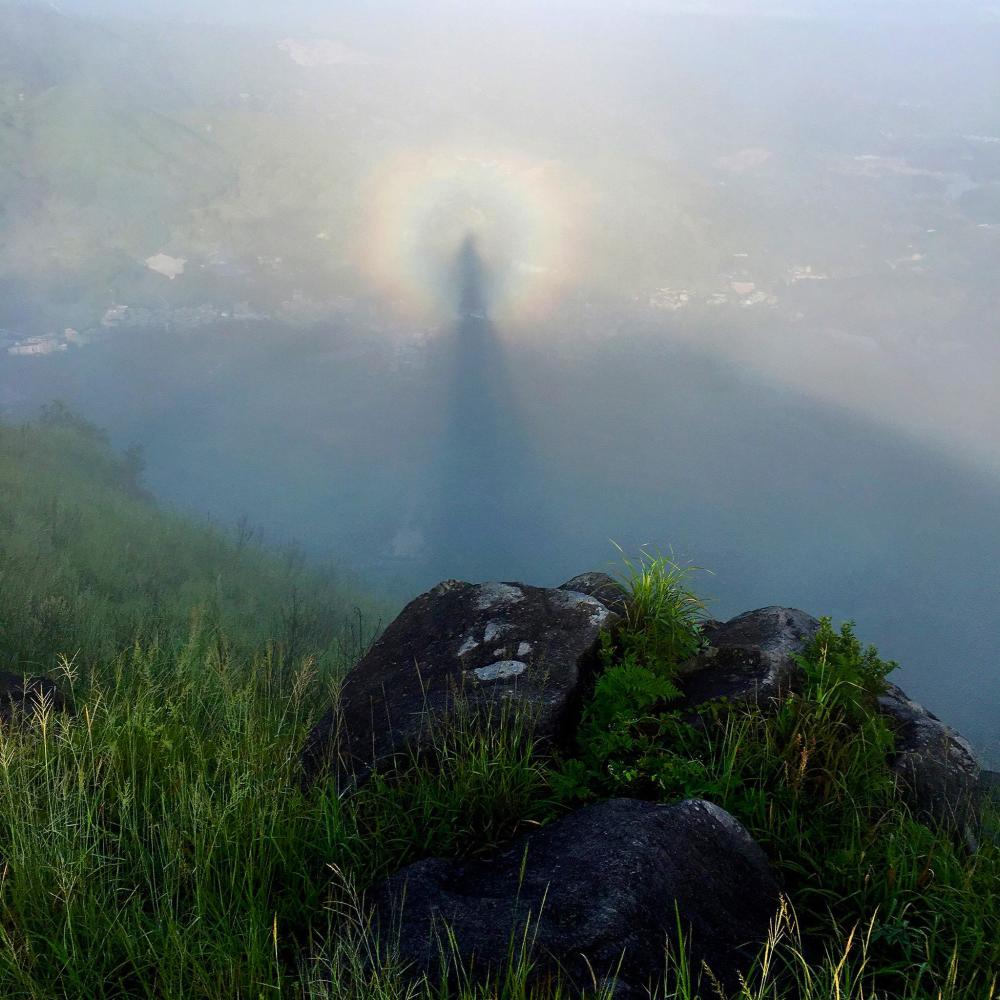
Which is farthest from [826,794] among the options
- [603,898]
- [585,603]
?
[585,603]

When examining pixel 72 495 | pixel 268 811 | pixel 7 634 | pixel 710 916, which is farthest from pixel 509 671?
pixel 72 495

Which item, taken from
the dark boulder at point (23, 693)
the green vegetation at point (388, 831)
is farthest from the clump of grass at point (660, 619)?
the dark boulder at point (23, 693)

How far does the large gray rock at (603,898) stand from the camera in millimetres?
2906

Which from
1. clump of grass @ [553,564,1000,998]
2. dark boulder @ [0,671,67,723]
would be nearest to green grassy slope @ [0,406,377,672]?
dark boulder @ [0,671,67,723]

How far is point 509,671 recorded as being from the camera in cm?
505

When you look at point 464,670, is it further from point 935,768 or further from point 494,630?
point 935,768

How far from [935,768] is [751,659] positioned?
1084mm

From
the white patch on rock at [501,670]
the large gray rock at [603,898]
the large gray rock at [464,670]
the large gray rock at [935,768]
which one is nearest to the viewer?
the large gray rock at [603,898]

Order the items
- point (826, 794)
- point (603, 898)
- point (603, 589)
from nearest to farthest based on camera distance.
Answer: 1. point (603, 898)
2. point (826, 794)
3. point (603, 589)

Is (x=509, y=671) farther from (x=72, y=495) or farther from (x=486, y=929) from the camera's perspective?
(x=72, y=495)

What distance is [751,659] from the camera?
5125 millimetres

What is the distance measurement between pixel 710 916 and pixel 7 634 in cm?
798

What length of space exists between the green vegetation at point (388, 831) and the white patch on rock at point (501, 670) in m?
0.43

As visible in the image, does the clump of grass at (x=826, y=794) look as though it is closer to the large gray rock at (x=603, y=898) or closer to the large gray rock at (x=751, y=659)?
the large gray rock at (x=751, y=659)
